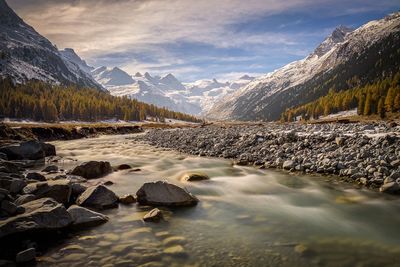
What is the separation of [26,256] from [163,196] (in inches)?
276

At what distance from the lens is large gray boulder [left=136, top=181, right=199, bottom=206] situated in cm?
1546

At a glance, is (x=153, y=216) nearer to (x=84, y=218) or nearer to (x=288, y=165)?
(x=84, y=218)

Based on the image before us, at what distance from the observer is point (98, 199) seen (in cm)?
1520

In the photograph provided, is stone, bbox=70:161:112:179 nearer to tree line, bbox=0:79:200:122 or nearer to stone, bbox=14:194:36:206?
stone, bbox=14:194:36:206

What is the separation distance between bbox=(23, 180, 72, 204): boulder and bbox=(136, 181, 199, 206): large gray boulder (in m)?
3.52

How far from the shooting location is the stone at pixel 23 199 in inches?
524

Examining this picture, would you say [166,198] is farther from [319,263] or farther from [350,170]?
[350,170]

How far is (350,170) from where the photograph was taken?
66.6 feet

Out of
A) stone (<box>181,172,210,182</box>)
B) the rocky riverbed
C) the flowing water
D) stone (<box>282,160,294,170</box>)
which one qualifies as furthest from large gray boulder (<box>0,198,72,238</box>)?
stone (<box>282,160,294,170</box>)

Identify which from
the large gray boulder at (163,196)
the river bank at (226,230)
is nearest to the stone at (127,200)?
the river bank at (226,230)

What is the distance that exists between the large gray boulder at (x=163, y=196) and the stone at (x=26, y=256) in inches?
253

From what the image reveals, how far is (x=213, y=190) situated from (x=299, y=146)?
1268cm

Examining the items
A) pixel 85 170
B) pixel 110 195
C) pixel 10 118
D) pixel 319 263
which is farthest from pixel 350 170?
pixel 10 118

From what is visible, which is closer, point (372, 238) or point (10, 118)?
point (372, 238)
